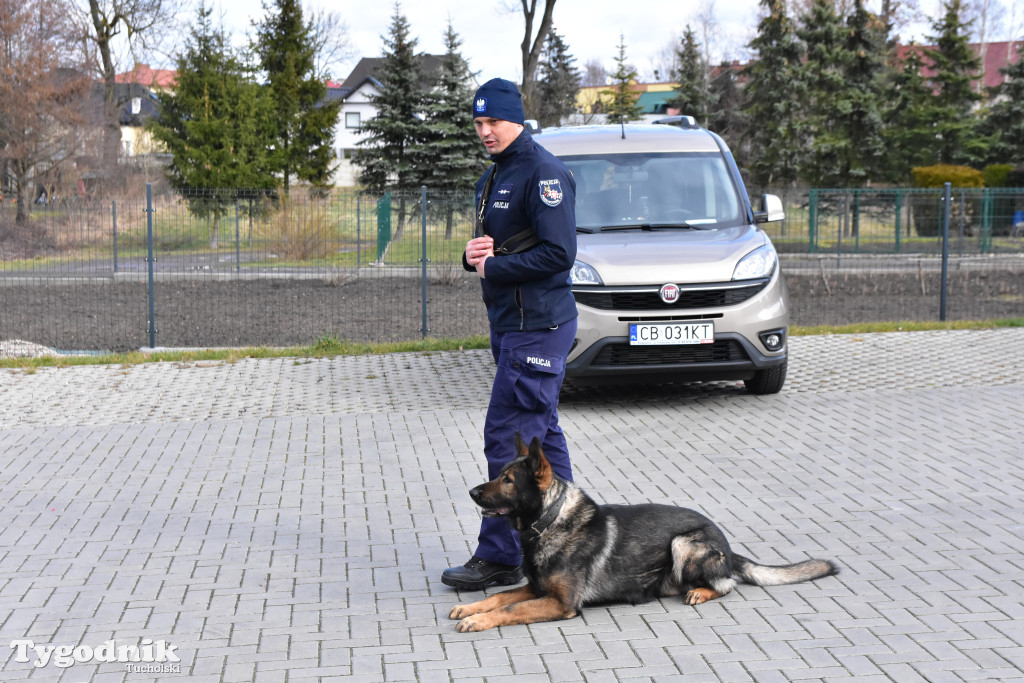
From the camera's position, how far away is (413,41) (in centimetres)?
3509

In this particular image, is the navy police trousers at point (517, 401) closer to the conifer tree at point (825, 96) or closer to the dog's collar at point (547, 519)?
the dog's collar at point (547, 519)

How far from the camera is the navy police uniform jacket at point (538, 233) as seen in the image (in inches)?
176

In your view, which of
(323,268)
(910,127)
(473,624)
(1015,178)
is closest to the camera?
(473,624)

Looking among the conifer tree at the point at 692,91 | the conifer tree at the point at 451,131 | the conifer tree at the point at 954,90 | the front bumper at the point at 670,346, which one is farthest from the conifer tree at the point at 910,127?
the front bumper at the point at 670,346

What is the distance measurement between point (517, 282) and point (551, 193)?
1.35 ft

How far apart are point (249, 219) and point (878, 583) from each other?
12491 millimetres

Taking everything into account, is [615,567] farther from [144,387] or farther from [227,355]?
[227,355]

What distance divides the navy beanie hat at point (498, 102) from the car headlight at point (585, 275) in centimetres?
369

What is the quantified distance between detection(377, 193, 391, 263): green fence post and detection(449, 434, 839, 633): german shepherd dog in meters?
10.1

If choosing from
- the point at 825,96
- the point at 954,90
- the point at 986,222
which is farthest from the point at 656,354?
the point at 954,90

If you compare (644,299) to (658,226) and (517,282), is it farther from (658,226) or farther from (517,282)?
(517,282)

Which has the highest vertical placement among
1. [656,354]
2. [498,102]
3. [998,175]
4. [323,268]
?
[998,175]

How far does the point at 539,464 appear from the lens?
4160 millimetres

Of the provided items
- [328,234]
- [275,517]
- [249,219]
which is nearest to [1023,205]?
[328,234]
